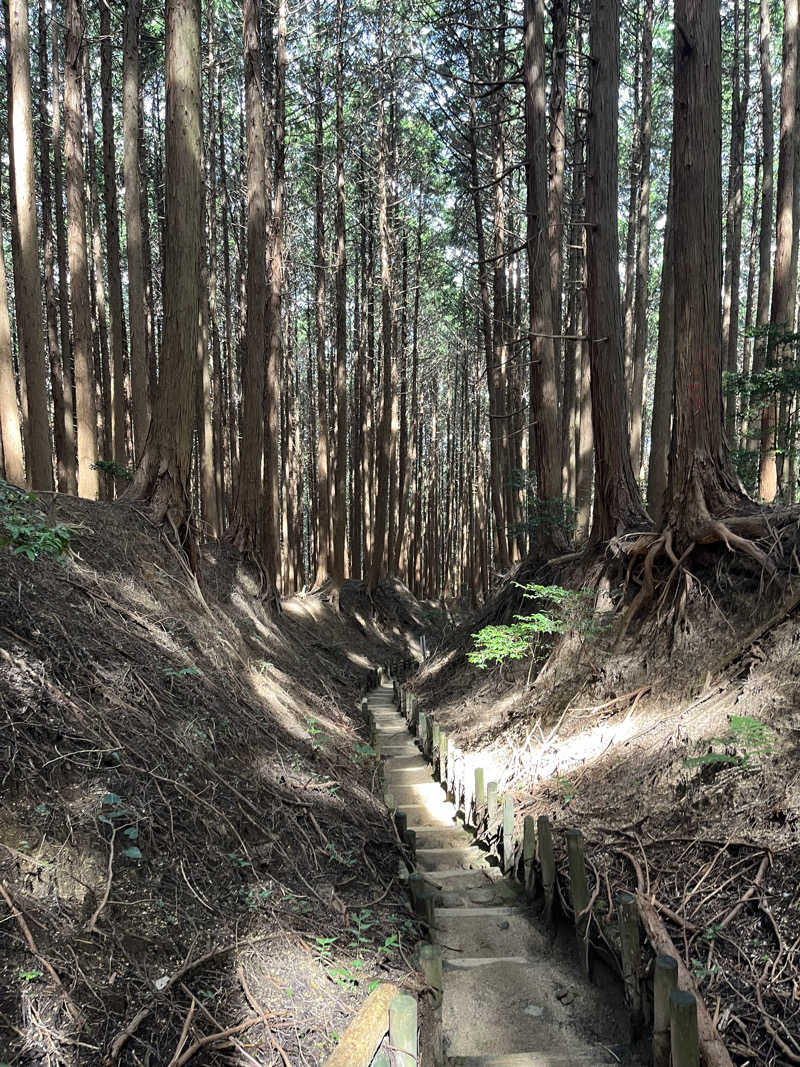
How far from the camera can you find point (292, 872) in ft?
13.9

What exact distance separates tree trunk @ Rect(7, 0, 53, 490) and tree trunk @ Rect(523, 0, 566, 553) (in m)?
7.72

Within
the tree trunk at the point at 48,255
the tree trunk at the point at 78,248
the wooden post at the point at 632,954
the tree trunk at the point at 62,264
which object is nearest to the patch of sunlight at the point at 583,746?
the wooden post at the point at 632,954

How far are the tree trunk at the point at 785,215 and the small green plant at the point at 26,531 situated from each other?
10.7 metres

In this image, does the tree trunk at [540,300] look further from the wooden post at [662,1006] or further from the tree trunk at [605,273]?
the wooden post at [662,1006]

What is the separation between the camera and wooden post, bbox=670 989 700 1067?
307 centimetres

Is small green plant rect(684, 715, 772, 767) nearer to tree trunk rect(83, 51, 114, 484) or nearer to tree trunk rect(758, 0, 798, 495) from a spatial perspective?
tree trunk rect(758, 0, 798, 495)

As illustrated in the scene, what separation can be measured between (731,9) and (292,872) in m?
25.8

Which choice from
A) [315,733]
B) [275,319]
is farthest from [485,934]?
[275,319]

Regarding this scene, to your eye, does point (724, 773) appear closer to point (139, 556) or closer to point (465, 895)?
point (465, 895)

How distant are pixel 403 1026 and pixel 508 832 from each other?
3427 mm

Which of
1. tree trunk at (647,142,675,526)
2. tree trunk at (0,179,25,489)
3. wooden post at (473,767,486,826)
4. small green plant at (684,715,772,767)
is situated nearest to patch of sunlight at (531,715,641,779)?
wooden post at (473,767,486,826)

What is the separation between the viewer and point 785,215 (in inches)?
461

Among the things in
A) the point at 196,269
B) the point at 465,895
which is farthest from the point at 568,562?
the point at 196,269

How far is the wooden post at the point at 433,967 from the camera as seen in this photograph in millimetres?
3545
